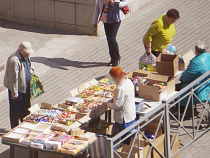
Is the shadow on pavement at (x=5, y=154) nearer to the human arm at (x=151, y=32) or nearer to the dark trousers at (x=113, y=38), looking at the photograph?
the human arm at (x=151, y=32)

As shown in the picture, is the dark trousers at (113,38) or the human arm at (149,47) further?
the dark trousers at (113,38)

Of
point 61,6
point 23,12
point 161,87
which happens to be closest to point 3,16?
point 23,12

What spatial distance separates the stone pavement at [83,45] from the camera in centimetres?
1126

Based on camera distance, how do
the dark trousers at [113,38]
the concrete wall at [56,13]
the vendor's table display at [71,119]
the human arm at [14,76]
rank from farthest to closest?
1. the concrete wall at [56,13]
2. the dark trousers at [113,38]
3. the human arm at [14,76]
4. the vendor's table display at [71,119]

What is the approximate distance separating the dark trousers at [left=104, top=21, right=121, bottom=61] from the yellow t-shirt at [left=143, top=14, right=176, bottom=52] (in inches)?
58.7

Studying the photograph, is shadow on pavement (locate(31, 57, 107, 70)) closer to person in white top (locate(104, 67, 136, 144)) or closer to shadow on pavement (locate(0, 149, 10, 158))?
shadow on pavement (locate(0, 149, 10, 158))

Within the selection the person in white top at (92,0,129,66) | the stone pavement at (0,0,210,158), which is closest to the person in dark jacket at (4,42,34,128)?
the stone pavement at (0,0,210,158)

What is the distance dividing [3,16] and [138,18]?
3806mm

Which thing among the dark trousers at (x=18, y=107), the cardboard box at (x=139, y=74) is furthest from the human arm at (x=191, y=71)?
the dark trousers at (x=18, y=107)

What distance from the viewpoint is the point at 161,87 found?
28.0 feet

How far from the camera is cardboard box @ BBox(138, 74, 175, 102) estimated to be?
842cm

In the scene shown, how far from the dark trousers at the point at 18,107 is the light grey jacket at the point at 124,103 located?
1.98 metres

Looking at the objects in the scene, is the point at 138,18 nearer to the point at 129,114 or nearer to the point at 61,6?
the point at 61,6

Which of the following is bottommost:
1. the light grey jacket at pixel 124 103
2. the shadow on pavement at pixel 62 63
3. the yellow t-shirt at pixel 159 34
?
the shadow on pavement at pixel 62 63
